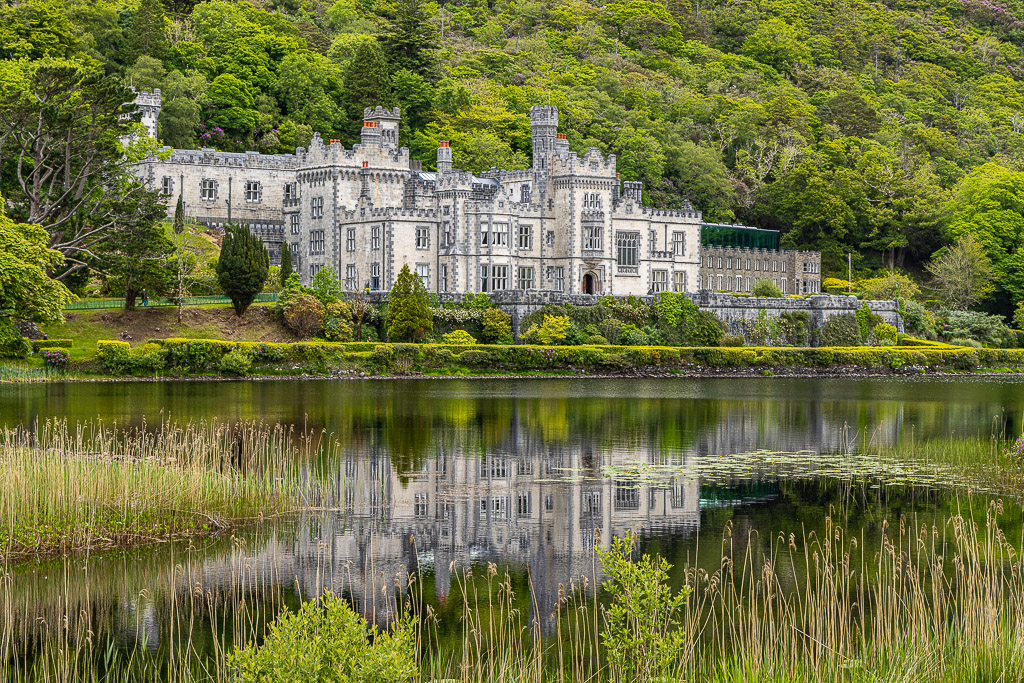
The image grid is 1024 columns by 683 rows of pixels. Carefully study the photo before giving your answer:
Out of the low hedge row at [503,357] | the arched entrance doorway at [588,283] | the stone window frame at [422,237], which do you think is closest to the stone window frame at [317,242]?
the stone window frame at [422,237]

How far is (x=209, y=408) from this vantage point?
40.8 metres

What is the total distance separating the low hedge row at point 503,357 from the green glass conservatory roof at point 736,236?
785 inches

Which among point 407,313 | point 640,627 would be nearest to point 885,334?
point 407,313

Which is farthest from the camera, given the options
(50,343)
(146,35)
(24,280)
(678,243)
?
(146,35)

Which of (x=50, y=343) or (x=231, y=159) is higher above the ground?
(x=231, y=159)

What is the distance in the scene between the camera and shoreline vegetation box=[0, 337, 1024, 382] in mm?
56938

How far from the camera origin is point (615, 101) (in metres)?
116

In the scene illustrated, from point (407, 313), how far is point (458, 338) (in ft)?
10.3

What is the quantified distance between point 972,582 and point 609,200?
226 feet

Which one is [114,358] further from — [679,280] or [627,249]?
[679,280]

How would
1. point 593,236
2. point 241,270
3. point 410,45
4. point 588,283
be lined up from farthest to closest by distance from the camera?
point 410,45, point 588,283, point 593,236, point 241,270

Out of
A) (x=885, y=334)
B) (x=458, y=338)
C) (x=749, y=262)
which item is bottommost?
(x=458, y=338)

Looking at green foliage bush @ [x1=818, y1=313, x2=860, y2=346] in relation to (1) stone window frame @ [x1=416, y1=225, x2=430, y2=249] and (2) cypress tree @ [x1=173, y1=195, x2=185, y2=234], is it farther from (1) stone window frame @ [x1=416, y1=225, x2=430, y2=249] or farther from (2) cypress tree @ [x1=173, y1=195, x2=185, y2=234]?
(2) cypress tree @ [x1=173, y1=195, x2=185, y2=234]

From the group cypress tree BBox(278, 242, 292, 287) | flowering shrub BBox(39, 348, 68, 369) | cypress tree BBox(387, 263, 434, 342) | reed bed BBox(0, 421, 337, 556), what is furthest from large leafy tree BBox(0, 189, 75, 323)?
cypress tree BBox(278, 242, 292, 287)
